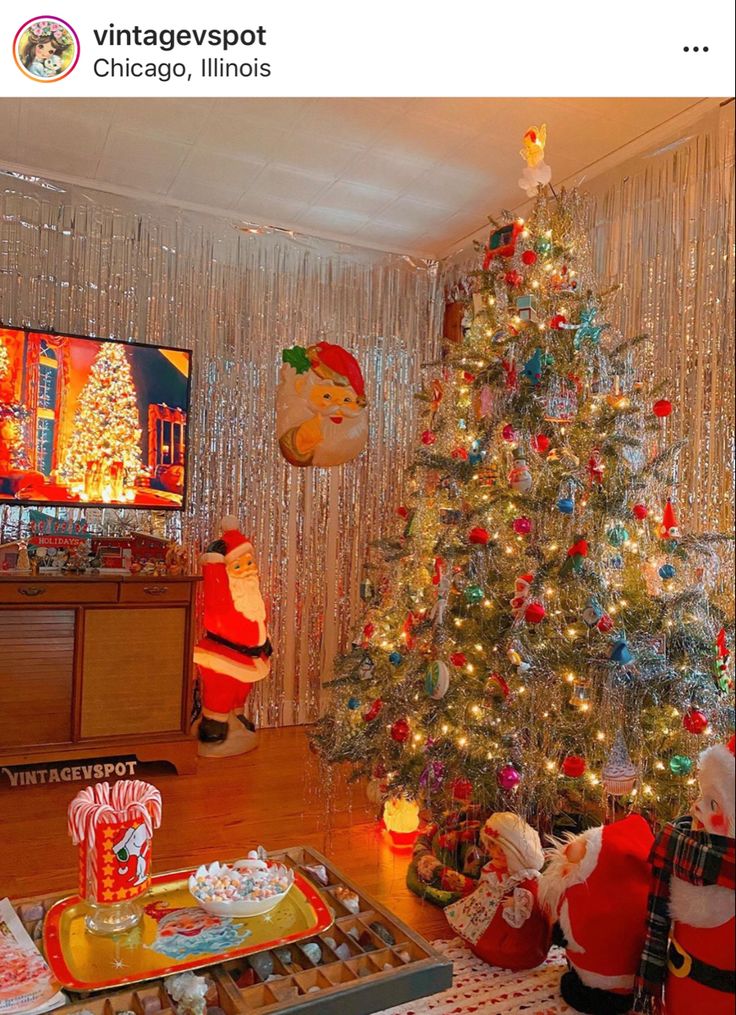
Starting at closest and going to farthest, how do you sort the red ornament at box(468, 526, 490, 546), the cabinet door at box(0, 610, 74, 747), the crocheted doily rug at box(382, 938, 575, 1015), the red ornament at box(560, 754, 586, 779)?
the crocheted doily rug at box(382, 938, 575, 1015) → the red ornament at box(560, 754, 586, 779) → the red ornament at box(468, 526, 490, 546) → the cabinet door at box(0, 610, 74, 747)

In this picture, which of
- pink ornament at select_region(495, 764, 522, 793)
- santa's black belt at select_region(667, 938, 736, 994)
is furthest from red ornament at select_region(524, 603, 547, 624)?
santa's black belt at select_region(667, 938, 736, 994)

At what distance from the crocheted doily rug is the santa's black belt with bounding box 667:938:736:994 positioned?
1.31ft

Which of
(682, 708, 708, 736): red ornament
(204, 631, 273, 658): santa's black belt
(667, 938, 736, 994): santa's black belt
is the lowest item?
(667, 938, 736, 994): santa's black belt

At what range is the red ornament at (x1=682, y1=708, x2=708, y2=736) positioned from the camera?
91.7 inches

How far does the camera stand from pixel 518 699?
8.25 ft

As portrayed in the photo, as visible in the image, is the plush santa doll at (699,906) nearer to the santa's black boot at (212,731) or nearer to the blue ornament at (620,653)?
the blue ornament at (620,653)

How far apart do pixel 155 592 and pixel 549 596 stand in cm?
190

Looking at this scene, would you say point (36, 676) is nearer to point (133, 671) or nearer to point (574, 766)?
point (133, 671)

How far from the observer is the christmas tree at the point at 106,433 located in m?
3.90

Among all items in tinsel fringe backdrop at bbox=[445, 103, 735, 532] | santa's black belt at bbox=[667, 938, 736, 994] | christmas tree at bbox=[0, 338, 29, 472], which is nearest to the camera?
santa's black belt at bbox=[667, 938, 736, 994]

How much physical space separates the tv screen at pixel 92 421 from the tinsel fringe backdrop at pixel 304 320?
0.13 meters

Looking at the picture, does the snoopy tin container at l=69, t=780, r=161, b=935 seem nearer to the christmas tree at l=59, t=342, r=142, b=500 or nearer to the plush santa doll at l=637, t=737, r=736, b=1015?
the plush santa doll at l=637, t=737, r=736, b=1015
